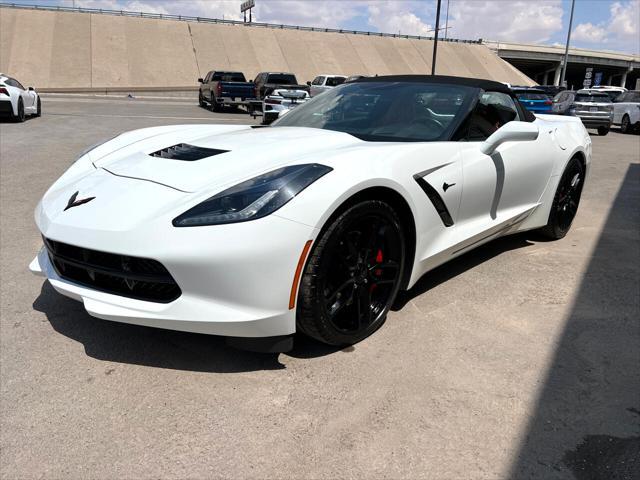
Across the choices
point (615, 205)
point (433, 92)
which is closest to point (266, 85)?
point (615, 205)

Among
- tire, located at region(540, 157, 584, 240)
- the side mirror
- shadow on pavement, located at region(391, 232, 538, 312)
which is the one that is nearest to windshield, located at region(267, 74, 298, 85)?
tire, located at region(540, 157, 584, 240)

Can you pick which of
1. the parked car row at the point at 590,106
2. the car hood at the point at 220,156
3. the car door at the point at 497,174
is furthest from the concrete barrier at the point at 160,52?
the car door at the point at 497,174

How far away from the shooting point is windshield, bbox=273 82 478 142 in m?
3.22

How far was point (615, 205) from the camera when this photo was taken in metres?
6.16

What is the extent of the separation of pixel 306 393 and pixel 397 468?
57 cm

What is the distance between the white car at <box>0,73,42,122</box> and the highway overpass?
63.3m

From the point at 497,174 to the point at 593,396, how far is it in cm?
158

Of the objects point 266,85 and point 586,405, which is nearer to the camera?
point 586,405

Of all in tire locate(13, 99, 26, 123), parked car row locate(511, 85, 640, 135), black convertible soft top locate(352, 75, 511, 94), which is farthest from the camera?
parked car row locate(511, 85, 640, 135)

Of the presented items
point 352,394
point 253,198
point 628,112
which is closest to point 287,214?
point 253,198

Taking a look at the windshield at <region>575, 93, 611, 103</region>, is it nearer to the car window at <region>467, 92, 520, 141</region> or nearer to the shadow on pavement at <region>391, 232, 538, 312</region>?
the shadow on pavement at <region>391, 232, 538, 312</region>

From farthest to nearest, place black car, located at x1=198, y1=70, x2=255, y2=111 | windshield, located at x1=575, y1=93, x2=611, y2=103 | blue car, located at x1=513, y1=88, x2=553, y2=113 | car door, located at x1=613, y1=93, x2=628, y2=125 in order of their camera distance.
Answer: black car, located at x1=198, y1=70, x2=255, y2=111 < car door, located at x1=613, y1=93, x2=628, y2=125 < windshield, located at x1=575, y1=93, x2=611, y2=103 < blue car, located at x1=513, y1=88, x2=553, y2=113

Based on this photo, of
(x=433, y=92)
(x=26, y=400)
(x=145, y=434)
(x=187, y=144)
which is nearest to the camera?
(x=145, y=434)

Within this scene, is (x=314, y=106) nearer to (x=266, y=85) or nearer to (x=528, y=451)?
(x=528, y=451)
